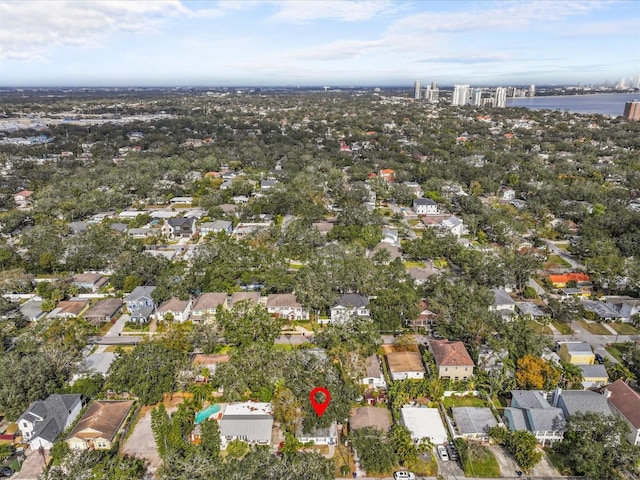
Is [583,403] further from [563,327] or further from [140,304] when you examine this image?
[140,304]

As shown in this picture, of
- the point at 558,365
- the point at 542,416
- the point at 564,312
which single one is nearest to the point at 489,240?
the point at 564,312

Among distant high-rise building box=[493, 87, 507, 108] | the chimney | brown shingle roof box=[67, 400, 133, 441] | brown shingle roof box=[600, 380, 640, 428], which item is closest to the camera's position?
brown shingle roof box=[67, 400, 133, 441]

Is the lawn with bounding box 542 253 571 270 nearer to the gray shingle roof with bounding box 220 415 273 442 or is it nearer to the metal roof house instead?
the metal roof house

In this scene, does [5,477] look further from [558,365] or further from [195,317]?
[558,365]

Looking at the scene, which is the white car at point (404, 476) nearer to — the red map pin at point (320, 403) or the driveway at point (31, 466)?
the red map pin at point (320, 403)

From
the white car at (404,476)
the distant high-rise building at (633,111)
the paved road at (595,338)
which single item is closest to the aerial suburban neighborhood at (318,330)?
the paved road at (595,338)

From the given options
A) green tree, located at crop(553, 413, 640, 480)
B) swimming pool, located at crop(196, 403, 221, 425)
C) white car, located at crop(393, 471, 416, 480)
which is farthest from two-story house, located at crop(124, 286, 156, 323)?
green tree, located at crop(553, 413, 640, 480)
